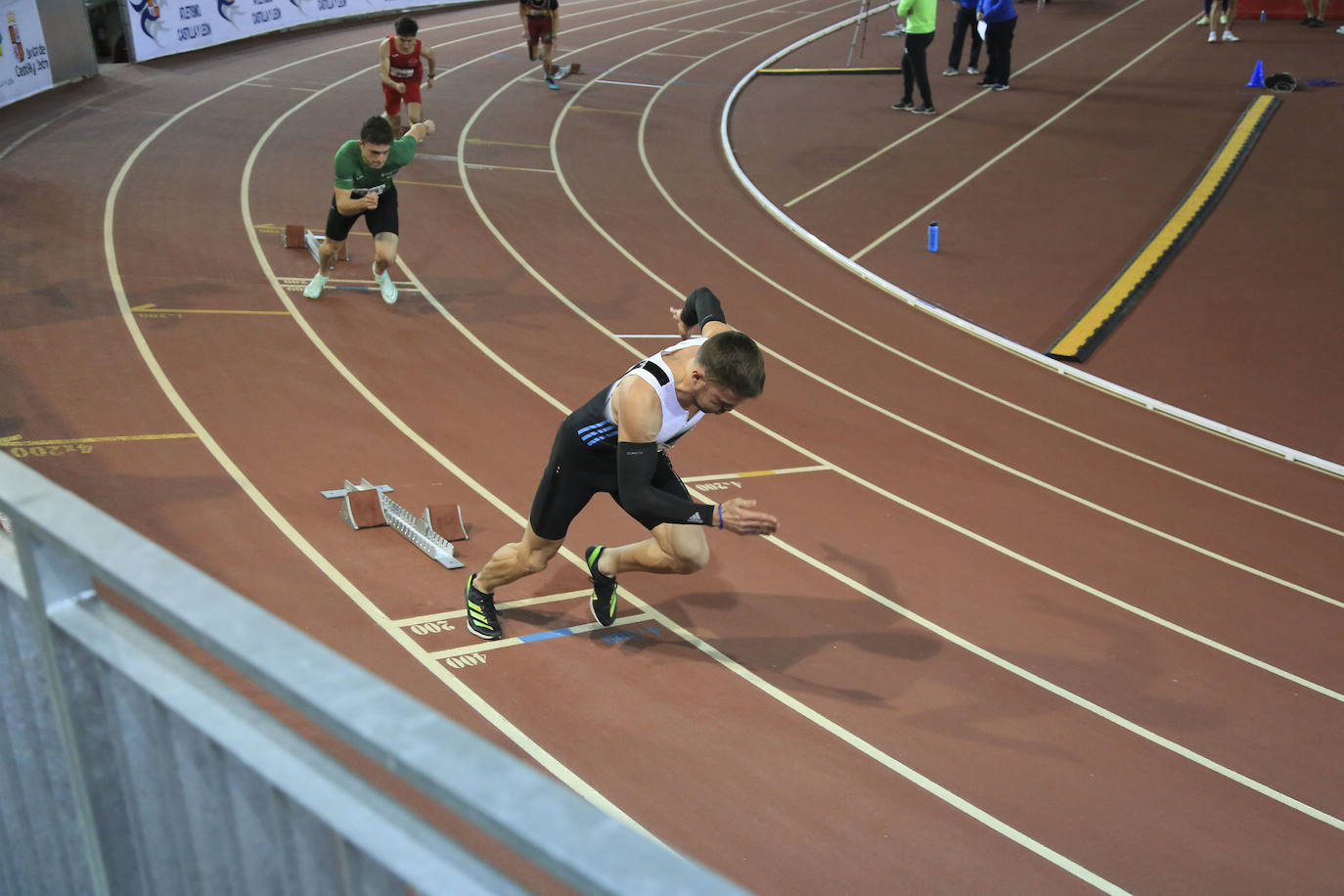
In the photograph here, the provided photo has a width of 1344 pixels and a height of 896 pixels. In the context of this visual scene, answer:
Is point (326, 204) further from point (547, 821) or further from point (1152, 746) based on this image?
point (547, 821)

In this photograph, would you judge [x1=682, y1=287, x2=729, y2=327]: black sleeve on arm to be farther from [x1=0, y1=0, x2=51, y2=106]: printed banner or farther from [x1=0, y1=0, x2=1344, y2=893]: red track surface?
[x1=0, y1=0, x2=51, y2=106]: printed banner

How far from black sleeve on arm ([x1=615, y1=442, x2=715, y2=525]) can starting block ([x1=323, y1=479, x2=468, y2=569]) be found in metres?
2.08

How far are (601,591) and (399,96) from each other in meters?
10.5

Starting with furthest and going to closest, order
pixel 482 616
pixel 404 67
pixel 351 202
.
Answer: pixel 404 67
pixel 351 202
pixel 482 616

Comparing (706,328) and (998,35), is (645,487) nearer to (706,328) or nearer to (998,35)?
(706,328)

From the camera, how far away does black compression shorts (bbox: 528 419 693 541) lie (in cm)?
530

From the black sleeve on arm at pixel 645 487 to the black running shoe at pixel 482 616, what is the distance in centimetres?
135

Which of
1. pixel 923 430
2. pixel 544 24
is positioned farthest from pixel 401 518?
pixel 544 24

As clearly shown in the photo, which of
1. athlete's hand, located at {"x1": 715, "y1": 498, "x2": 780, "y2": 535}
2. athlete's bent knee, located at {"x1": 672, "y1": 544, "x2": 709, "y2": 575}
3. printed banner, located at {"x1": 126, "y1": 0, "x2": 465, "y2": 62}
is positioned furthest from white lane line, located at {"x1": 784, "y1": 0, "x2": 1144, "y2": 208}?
printed banner, located at {"x1": 126, "y1": 0, "x2": 465, "y2": 62}

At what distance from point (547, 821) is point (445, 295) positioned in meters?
10.2

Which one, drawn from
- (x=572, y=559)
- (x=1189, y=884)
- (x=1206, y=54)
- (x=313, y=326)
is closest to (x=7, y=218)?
(x=313, y=326)

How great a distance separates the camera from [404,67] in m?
14.0

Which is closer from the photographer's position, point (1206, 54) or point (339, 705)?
point (339, 705)

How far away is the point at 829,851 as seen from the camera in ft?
15.1
